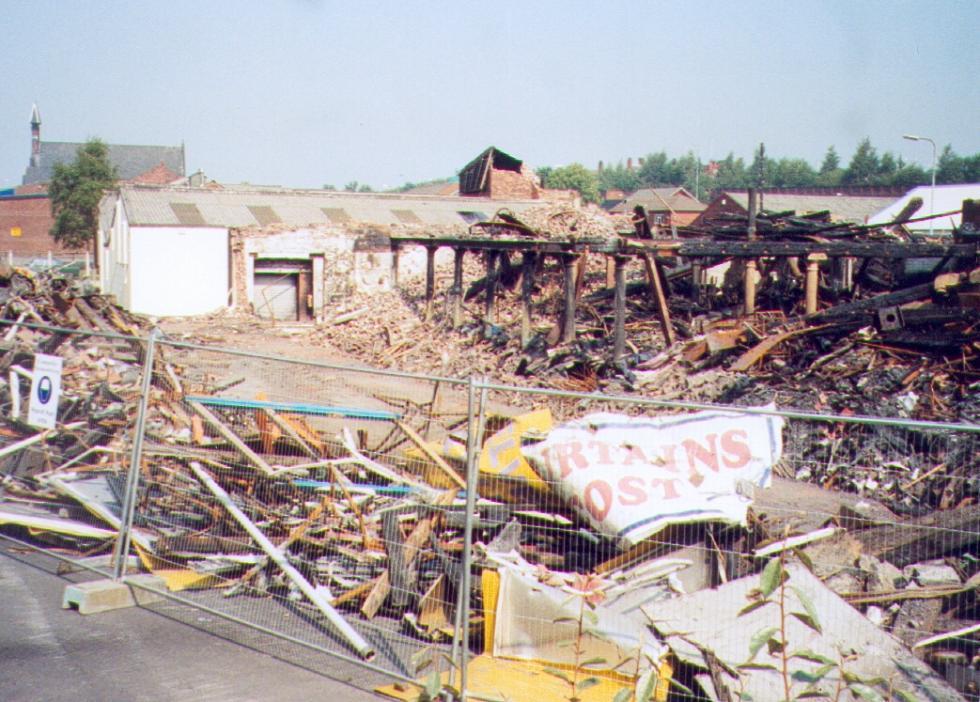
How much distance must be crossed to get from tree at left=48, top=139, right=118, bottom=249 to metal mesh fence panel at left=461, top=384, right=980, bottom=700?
59.9 meters

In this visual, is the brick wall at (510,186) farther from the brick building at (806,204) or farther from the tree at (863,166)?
the tree at (863,166)

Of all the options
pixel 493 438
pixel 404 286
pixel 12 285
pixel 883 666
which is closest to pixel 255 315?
pixel 404 286

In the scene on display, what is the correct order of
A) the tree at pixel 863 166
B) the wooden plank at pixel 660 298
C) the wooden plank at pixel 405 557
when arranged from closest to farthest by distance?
the wooden plank at pixel 405 557 < the wooden plank at pixel 660 298 < the tree at pixel 863 166

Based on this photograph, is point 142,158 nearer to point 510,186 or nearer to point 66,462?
point 510,186

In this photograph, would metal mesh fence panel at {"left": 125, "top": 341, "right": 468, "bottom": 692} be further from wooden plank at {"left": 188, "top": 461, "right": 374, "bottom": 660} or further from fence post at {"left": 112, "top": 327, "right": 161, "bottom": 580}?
fence post at {"left": 112, "top": 327, "right": 161, "bottom": 580}

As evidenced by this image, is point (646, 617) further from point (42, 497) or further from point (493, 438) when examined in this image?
point (42, 497)

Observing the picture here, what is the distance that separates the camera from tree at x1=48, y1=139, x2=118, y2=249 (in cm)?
6034

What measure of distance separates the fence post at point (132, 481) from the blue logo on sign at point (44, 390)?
1.88 meters

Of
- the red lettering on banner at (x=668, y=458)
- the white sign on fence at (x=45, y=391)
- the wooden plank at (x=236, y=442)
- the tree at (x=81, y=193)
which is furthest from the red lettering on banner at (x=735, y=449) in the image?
the tree at (x=81, y=193)

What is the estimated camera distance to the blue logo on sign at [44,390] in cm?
870

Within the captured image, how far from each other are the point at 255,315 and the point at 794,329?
24961 mm

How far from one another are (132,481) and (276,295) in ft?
103

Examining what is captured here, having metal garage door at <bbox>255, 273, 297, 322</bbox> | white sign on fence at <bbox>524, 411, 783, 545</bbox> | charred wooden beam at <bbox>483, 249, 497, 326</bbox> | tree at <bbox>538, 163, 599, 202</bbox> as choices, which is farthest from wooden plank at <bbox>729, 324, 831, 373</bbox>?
tree at <bbox>538, 163, 599, 202</bbox>

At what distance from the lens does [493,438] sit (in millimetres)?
7141
